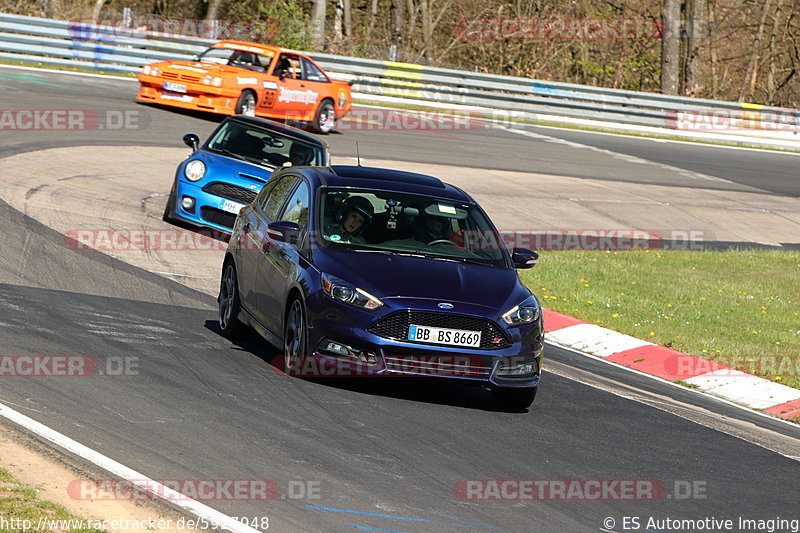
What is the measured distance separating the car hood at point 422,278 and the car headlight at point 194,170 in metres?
6.38

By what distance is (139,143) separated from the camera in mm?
21016

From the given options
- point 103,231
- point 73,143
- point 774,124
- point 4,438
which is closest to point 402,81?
point 774,124

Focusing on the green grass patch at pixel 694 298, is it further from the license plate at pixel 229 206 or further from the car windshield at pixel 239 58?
the car windshield at pixel 239 58

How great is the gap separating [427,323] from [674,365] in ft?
14.8

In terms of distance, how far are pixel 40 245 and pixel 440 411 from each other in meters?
6.08

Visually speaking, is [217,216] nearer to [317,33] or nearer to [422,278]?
[422,278]

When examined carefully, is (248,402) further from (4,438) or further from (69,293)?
(69,293)

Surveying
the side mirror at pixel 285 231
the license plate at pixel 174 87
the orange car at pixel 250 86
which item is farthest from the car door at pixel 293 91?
the side mirror at pixel 285 231

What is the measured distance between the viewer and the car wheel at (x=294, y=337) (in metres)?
8.38

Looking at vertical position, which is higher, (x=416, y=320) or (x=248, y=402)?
(x=416, y=320)

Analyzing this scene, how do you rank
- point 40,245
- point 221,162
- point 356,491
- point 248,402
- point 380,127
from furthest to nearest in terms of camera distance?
point 380,127 < point 221,162 < point 40,245 < point 248,402 < point 356,491

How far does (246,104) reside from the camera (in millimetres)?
24219

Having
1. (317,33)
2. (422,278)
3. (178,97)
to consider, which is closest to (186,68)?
(178,97)

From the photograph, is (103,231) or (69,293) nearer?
(69,293)
